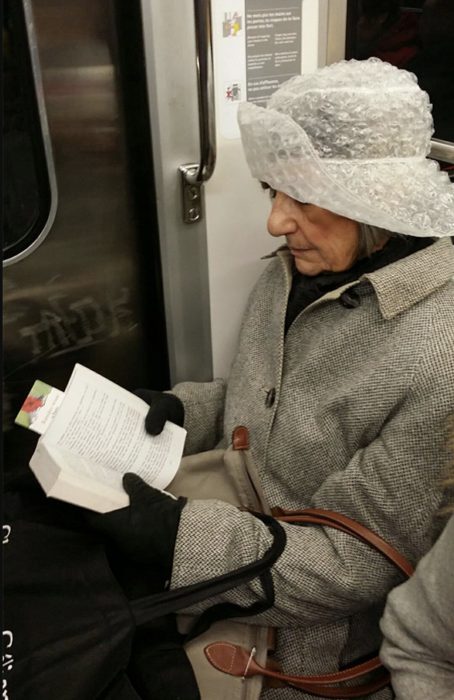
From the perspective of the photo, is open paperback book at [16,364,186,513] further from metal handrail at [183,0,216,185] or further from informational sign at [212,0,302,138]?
informational sign at [212,0,302,138]

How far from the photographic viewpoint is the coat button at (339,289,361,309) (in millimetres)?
1164

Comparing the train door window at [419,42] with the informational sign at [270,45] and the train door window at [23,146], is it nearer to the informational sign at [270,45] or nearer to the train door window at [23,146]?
the informational sign at [270,45]

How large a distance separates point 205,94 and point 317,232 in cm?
37

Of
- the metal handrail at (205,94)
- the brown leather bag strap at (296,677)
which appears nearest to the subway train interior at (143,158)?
the metal handrail at (205,94)

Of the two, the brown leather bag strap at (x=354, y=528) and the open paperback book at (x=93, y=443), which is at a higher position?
the open paperback book at (x=93, y=443)

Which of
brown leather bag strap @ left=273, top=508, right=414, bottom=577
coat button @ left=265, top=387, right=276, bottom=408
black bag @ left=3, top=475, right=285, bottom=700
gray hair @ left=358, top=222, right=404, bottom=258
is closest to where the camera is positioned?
black bag @ left=3, top=475, right=285, bottom=700

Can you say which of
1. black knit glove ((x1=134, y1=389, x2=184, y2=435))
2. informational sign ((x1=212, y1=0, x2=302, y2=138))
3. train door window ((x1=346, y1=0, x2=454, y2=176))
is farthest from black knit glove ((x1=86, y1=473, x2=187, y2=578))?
train door window ((x1=346, y1=0, x2=454, y2=176))

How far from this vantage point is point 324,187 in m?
1.08

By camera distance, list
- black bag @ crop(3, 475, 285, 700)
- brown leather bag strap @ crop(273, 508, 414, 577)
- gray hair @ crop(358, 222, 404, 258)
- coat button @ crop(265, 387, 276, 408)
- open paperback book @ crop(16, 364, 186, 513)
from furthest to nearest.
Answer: coat button @ crop(265, 387, 276, 408), gray hair @ crop(358, 222, 404, 258), brown leather bag strap @ crop(273, 508, 414, 577), open paperback book @ crop(16, 364, 186, 513), black bag @ crop(3, 475, 285, 700)

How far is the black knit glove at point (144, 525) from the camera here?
1.01 m

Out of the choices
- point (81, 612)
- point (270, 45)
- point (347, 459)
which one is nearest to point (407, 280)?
point (347, 459)

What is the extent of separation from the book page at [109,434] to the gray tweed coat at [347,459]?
0.42ft

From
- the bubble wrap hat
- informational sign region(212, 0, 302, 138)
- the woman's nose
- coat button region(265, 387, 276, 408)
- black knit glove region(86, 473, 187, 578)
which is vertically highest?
informational sign region(212, 0, 302, 138)

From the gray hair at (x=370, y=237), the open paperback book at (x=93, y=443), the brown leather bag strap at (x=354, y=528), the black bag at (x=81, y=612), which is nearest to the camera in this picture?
the black bag at (x=81, y=612)
